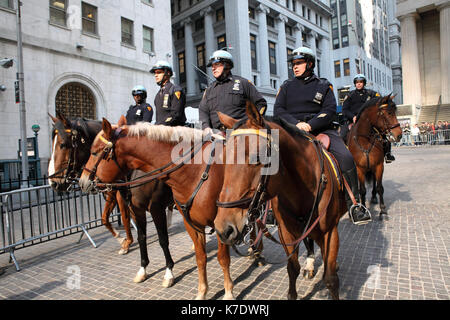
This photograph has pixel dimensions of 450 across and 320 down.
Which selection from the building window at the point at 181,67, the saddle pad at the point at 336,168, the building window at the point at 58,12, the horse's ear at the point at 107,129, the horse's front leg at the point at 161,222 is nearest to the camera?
the saddle pad at the point at 336,168

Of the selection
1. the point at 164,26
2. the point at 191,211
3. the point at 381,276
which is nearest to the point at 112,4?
the point at 164,26

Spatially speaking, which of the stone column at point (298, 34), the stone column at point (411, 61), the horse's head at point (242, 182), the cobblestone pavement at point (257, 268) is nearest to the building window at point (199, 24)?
the stone column at point (298, 34)

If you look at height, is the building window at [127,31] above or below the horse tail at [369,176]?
above

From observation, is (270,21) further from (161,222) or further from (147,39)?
(161,222)

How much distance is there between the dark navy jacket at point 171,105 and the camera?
4.91m

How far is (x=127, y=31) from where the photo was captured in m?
20.5

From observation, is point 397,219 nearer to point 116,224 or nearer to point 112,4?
point 116,224

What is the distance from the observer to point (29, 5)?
49.8ft

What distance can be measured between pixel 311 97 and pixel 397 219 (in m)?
4.55

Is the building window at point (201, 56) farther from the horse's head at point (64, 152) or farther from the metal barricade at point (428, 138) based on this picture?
the horse's head at point (64, 152)

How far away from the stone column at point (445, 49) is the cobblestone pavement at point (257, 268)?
3204 centimetres

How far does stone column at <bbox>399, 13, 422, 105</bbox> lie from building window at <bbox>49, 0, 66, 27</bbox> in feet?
114

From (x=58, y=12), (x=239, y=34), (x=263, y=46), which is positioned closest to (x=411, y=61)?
(x=263, y=46)

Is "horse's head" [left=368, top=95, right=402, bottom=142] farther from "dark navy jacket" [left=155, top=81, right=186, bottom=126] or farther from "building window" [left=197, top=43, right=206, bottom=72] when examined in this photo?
"building window" [left=197, top=43, right=206, bottom=72]
